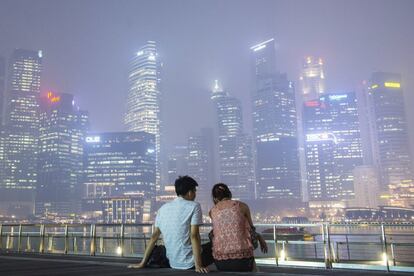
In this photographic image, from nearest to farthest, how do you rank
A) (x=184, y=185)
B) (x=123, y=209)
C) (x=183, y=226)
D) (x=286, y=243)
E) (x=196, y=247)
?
1. (x=196, y=247)
2. (x=183, y=226)
3. (x=184, y=185)
4. (x=286, y=243)
5. (x=123, y=209)

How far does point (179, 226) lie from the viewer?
21.5 ft

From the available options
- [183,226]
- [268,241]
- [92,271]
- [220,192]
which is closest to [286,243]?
[268,241]

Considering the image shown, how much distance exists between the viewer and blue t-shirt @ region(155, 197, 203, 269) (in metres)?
6.52

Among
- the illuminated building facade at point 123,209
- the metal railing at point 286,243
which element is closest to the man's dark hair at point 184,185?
the metal railing at point 286,243

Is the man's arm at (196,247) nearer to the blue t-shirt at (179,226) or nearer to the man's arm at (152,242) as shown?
the blue t-shirt at (179,226)

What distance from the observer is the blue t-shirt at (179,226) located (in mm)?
6520

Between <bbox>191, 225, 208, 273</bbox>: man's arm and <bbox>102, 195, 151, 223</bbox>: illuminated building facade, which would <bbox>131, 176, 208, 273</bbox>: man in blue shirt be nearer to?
<bbox>191, 225, 208, 273</bbox>: man's arm

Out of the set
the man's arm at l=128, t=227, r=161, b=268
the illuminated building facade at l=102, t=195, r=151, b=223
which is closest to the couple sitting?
the man's arm at l=128, t=227, r=161, b=268

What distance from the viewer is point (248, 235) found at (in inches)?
253

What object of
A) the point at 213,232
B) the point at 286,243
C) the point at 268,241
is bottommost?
the point at 286,243

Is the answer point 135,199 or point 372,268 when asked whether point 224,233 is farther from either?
point 135,199

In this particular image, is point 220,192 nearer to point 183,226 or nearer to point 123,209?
point 183,226

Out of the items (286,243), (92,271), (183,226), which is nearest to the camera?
(183,226)

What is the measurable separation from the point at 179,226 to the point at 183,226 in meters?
0.07
